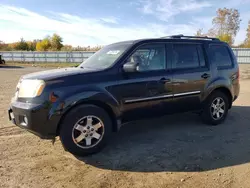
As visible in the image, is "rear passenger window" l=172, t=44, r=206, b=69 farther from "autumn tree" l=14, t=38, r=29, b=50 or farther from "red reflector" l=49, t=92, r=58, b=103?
"autumn tree" l=14, t=38, r=29, b=50

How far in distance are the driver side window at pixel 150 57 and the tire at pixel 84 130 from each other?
Answer: 1108 millimetres

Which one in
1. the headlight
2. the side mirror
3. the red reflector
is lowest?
the red reflector

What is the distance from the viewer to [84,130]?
12.3 feet

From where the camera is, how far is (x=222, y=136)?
15.4 ft

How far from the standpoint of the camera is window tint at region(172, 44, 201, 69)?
4.70 metres

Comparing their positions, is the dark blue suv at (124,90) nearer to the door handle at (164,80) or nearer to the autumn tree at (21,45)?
the door handle at (164,80)

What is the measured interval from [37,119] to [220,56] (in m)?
4.13

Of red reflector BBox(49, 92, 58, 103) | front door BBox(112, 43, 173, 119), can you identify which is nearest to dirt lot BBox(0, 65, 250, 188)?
front door BBox(112, 43, 173, 119)

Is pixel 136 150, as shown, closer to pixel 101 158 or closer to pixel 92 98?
pixel 101 158

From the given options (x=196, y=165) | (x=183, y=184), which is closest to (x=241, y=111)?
(x=196, y=165)

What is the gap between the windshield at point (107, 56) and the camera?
4241 millimetres

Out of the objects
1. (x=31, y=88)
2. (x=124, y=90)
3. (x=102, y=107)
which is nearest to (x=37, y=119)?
(x=31, y=88)

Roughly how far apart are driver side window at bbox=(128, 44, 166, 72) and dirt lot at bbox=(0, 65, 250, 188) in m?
1.37

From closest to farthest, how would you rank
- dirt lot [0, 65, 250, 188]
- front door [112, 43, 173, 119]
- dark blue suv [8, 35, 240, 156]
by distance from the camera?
dirt lot [0, 65, 250, 188], dark blue suv [8, 35, 240, 156], front door [112, 43, 173, 119]
